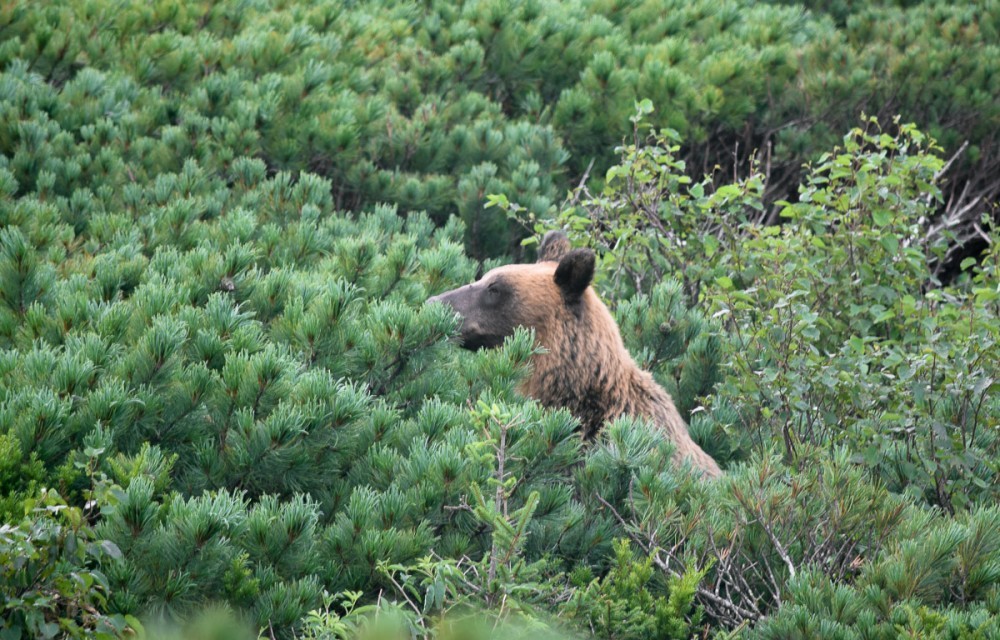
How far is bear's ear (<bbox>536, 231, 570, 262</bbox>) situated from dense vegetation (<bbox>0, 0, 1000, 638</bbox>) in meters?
0.48

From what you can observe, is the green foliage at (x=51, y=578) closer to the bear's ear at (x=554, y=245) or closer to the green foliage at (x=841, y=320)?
the green foliage at (x=841, y=320)

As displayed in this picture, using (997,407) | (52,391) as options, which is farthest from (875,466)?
(52,391)

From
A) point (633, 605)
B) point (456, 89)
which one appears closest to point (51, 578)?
point (633, 605)

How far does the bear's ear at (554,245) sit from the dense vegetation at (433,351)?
0.48 meters

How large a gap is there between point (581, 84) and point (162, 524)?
23.8 feet

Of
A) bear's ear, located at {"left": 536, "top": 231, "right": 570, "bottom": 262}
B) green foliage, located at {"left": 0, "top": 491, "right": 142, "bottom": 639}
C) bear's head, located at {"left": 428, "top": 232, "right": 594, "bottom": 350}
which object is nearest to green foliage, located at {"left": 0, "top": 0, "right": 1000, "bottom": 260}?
bear's ear, located at {"left": 536, "top": 231, "right": 570, "bottom": 262}

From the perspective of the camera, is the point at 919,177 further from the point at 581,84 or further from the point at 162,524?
the point at 162,524

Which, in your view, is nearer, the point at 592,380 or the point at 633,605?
the point at 633,605

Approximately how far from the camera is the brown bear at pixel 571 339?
230 inches

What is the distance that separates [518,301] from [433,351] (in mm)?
1332

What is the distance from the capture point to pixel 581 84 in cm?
1007

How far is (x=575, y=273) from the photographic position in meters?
6.03

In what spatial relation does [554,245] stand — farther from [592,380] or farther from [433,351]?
[433,351]

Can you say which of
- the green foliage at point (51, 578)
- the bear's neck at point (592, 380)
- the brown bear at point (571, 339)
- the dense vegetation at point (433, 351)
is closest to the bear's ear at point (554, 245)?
the brown bear at point (571, 339)
